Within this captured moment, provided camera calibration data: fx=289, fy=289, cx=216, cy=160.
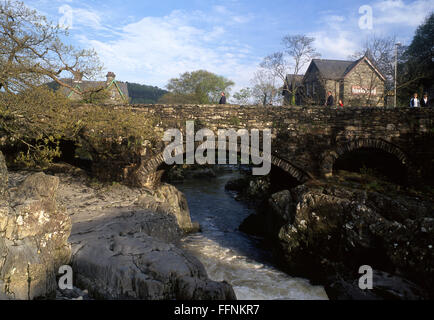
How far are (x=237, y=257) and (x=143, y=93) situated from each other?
52.1m

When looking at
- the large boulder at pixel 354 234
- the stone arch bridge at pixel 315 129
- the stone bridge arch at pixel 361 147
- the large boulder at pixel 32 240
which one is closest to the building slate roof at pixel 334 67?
the stone arch bridge at pixel 315 129

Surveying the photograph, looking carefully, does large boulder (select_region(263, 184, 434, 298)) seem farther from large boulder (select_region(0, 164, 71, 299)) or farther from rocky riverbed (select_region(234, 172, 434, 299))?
large boulder (select_region(0, 164, 71, 299))

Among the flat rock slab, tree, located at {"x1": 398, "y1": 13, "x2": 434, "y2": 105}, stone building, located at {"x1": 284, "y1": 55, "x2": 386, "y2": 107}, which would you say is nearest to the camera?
the flat rock slab

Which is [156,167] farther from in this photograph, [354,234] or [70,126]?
[354,234]

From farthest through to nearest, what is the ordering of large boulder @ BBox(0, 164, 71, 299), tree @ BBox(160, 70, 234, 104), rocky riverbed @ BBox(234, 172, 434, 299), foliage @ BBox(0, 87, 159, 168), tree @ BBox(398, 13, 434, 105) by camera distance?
tree @ BBox(160, 70, 234, 104) → tree @ BBox(398, 13, 434, 105) → foliage @ BBox(0, 87, 159, 168) → rocky riverbed @ BBox(234, 172, 434, 299) → large boulder @ BBox(0, 164, 71, 299)

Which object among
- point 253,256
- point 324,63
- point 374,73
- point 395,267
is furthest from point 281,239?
point 324,63

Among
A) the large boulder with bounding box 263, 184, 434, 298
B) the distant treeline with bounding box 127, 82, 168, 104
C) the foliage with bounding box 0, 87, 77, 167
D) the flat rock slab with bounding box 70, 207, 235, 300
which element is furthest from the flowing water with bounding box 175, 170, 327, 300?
the distant treeline with bounding box 127, 82, 168, 104

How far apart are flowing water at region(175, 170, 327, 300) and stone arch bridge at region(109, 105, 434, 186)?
3132mm

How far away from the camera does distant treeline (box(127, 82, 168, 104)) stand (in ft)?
177

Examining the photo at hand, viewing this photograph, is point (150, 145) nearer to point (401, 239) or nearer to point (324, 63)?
point (401, 239)

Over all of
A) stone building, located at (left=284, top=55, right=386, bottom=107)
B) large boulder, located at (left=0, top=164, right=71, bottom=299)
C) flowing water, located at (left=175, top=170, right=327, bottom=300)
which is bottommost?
flowing water, located at (left=175, top=170, right=327, bottom=300)

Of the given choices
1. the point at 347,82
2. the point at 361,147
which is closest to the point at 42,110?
the point at 361,147

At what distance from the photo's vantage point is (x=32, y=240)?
3.64m
